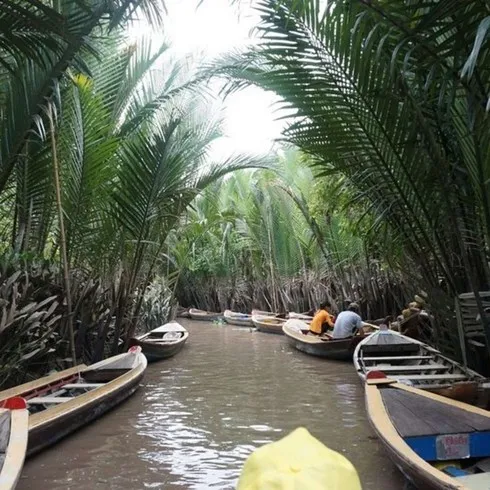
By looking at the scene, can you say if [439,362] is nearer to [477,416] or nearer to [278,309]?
[477,416]

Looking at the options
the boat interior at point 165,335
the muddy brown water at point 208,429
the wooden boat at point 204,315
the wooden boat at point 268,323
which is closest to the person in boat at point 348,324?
the muddy brown water at point 208,429

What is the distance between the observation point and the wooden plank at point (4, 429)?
3.86m

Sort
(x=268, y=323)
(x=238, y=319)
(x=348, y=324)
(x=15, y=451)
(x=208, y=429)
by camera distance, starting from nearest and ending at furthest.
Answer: (x=15, y=451) < (x=208, y=429) < (x=348, y=324) < (x=268, y=323) < (x=238, y=319)

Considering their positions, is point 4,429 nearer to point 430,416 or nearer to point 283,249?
point 430,416

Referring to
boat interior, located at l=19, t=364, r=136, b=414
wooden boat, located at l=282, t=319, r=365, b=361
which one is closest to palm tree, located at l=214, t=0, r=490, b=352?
boat interior, located at l=19, t=364, r=136, b=414

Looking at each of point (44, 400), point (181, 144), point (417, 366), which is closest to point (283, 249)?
point (181, 144)

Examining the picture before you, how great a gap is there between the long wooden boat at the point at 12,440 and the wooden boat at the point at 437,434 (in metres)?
2.15

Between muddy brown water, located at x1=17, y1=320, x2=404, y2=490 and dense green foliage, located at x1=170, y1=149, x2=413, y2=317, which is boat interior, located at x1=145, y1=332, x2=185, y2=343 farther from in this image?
dense green foliage, located at x1=170, y1=149, x2=413, y2=317

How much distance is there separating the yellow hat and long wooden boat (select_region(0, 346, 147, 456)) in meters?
4.18

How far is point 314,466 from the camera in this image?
3.13 feet

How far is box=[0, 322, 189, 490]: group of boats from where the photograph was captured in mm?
3709

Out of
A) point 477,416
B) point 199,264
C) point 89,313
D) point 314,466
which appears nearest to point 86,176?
point 89,313

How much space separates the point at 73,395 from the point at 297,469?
20.3ft

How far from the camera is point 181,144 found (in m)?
8.67
